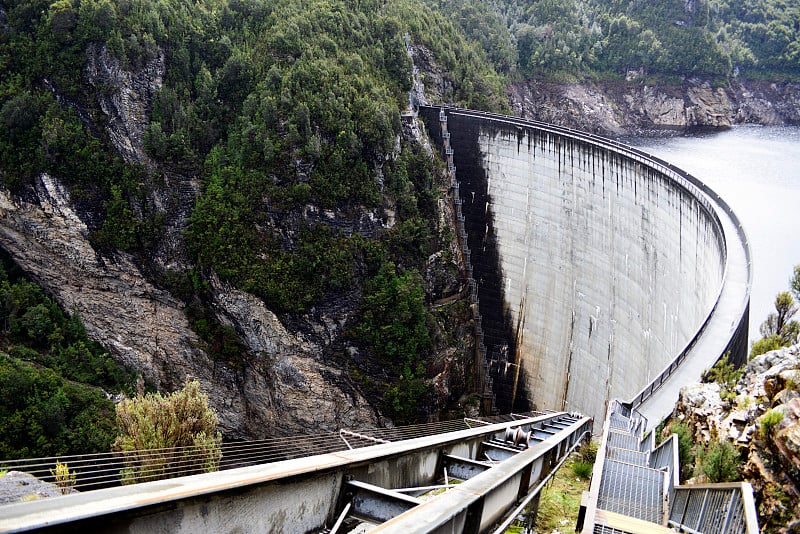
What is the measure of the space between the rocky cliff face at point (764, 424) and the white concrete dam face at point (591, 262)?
8.69 m

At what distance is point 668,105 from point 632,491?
2145 inches

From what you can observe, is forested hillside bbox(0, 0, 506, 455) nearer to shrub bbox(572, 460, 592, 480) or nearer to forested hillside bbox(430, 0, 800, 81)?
shrub bbox(572, 460, 592, 480)

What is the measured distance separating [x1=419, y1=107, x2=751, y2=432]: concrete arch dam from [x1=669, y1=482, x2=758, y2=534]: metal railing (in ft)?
22.3

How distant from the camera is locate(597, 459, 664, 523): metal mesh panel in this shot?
6746 millimetres

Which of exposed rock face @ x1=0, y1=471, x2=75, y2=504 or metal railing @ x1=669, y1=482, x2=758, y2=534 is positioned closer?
metal railing @ x1=669, y1=482, x2=758, y2=534

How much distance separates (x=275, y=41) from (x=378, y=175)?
8867mm

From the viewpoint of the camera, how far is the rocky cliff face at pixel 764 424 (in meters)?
Result: 5.58

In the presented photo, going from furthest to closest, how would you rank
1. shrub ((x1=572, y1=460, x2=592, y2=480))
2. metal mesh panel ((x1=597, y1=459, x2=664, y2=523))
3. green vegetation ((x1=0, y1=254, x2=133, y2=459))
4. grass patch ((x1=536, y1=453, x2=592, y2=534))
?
green vegetation ((x1=0, y1=254, x2=133, y2=459)) < shrub ((x1=572, y1=460, x2=592, y2=480)) < grass patch ((x1=536, y1=453, x2=592, y2=534)) < metal mesh panel ((x1=597, y1=459, x2=664, y2=523))

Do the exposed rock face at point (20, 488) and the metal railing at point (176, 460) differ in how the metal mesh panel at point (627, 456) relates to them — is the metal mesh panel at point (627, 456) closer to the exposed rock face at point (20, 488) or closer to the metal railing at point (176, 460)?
the metal railing at point (176, 460)

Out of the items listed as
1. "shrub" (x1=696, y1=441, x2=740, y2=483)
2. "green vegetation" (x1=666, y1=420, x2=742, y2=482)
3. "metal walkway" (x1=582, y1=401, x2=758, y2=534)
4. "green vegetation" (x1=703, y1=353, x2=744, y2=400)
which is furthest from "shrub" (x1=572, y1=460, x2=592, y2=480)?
"shrub" (x1=696, y1=441, x2=740, y2=483)

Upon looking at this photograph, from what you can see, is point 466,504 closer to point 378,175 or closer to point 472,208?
point 378,175

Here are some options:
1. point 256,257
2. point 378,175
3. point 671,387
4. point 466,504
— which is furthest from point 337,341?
point 466,504

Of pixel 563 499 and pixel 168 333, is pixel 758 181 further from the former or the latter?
pixel 168 333

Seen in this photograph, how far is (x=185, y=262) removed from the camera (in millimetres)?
29203
